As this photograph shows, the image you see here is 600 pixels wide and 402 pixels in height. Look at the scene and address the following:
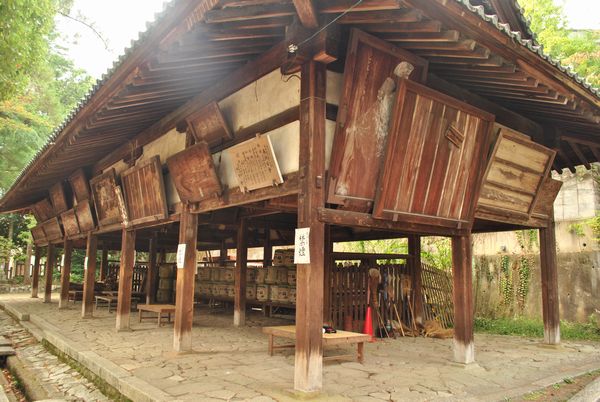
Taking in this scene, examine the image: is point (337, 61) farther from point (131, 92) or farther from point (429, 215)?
point (131, 92)

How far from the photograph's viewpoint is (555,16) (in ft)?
57.5

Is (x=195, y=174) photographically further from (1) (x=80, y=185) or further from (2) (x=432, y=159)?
(1) (x=80, y=185)

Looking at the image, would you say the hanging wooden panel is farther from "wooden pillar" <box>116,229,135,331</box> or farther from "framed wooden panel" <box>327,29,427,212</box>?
"wooden pillar" <box>116,229,135,331</box>

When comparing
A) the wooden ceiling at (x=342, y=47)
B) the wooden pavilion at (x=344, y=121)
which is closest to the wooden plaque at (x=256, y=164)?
the wooden pavilion at (x=344, y=121)

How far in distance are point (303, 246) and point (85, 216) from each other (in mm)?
10407

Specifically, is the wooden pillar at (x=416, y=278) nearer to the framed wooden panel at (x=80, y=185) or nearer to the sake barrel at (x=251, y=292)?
the sake barrel at (x=251, y=292)

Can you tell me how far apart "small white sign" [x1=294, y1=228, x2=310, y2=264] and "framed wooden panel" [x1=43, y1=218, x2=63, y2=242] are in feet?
47.6

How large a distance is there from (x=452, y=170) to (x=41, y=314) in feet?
43.0

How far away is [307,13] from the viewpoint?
4.53 m

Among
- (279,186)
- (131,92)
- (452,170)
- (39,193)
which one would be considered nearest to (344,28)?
(279,186)

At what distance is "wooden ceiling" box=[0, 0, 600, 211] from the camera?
4.61 meters

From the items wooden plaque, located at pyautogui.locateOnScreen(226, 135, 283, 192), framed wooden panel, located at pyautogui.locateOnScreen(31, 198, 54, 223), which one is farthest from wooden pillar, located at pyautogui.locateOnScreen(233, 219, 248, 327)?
framed wooden panel, located at pyautogui.locateOnScreen(31, 198, 54, 223)

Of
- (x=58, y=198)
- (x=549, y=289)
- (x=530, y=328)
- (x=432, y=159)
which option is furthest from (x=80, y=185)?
(x=530, y=328)

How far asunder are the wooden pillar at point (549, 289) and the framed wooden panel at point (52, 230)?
1575cm
